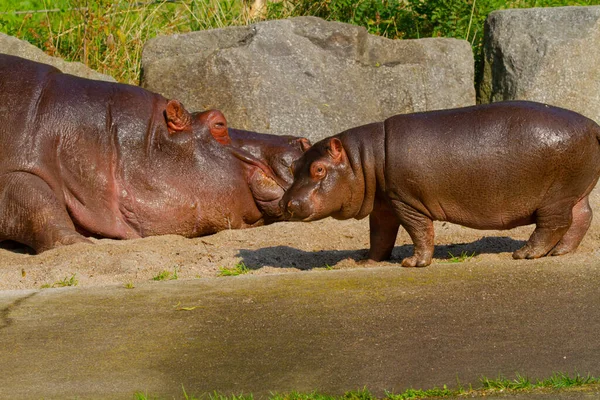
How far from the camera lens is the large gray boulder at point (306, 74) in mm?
8367

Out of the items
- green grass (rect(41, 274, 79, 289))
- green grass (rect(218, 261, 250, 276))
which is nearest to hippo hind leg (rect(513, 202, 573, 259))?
green grass (rect(218, 261, 250, 276))

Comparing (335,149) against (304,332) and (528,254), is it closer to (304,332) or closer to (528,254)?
(528,254)

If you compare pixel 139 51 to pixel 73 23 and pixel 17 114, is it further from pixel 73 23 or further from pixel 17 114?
pixel 17 114

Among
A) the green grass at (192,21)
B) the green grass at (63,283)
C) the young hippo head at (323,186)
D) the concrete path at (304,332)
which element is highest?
the green grass at (192,21)

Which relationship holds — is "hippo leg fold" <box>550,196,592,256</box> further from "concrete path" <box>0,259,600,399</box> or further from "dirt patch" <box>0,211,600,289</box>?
"concrete path" <box>0,259,600,399</box>

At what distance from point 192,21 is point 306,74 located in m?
2.14

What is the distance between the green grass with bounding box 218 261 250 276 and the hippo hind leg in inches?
51.6

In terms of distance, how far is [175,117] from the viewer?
269 inches

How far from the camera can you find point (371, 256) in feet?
18.0

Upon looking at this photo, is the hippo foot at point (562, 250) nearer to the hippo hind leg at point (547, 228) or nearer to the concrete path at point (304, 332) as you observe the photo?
the hippo hind leg at point (547, 228)

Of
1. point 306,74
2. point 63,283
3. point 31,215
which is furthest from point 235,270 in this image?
point 306,74

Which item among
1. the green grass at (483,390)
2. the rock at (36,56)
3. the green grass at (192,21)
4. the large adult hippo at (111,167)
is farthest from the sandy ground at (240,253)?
the green grass at (192,21)

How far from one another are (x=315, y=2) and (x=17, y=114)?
160 inches

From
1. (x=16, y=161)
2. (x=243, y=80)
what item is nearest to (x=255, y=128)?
(x=243, y=80)
